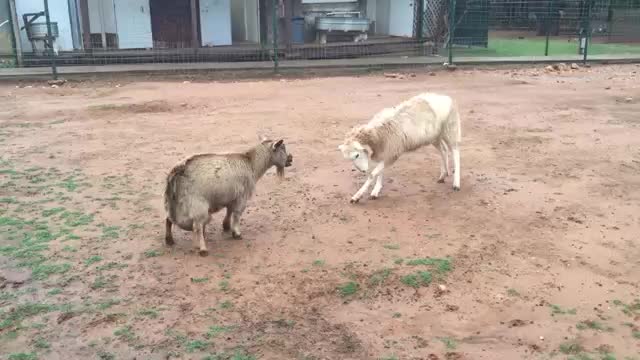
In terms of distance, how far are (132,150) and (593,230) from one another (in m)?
5.85

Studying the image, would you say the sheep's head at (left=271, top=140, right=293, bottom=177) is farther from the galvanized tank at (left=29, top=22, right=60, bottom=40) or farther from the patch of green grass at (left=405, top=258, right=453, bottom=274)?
the galvanized tank at (left=29, top=22, right=60, bottom=40)

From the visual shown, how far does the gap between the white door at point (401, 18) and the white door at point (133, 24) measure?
8118 millimetres

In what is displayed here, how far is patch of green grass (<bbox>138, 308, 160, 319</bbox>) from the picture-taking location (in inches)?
173

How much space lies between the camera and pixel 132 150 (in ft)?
28.6

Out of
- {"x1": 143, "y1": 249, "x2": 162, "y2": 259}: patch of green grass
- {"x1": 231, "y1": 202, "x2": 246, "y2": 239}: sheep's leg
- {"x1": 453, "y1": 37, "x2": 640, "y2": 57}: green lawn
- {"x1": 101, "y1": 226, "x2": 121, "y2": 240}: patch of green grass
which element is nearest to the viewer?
{"x1": 143, "y1": 249, "x2": 162, "y2": 259}: patch of green grass

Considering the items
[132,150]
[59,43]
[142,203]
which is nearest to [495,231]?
[142,203]

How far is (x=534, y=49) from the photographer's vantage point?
71.6ft

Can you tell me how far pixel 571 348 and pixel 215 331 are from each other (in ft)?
7.48

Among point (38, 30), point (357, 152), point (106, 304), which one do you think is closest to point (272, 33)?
point (38, 30)

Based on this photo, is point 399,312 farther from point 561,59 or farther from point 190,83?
point 561,59

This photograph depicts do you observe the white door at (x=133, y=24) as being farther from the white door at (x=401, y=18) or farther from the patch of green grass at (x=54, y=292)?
the patch of green grass at (x=54, y=292)

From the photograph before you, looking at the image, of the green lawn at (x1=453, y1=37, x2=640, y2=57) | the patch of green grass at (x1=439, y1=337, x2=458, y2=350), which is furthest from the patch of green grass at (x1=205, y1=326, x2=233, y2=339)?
the green lawn at (x1=453, y1=37, x2=640, y2=57)

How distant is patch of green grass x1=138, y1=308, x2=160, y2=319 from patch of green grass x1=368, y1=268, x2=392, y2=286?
1592mm

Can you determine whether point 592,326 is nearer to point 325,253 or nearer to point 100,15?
point 325,253
